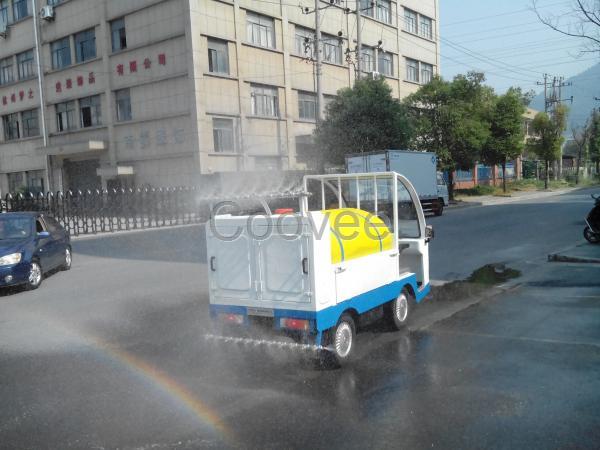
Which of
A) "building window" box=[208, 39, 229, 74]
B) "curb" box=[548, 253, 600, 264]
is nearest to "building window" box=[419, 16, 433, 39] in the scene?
"building window" box=[208, 39, 229, 74]

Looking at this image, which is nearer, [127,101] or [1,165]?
[127,101]

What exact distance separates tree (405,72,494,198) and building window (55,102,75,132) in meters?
23.0

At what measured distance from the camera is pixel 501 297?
29.6ft

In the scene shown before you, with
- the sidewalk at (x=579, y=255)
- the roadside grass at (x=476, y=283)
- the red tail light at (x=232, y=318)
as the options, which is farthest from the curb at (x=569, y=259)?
the red tail light at (x=232, y=318)

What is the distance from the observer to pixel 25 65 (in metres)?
41.9

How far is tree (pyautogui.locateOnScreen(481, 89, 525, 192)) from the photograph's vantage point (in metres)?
41.8

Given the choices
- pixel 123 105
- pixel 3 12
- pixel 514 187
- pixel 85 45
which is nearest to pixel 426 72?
pixel 514 187

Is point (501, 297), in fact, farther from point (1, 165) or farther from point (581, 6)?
point (1, 165)

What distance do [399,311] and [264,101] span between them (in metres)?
29.9

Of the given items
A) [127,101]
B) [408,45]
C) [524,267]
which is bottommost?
[524,267]

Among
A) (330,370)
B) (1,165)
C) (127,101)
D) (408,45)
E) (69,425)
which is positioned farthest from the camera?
(408,45)

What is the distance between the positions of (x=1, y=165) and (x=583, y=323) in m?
47.9

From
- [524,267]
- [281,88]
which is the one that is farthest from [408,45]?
[524,267]

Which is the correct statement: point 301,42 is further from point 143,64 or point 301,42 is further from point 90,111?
point 90,111
